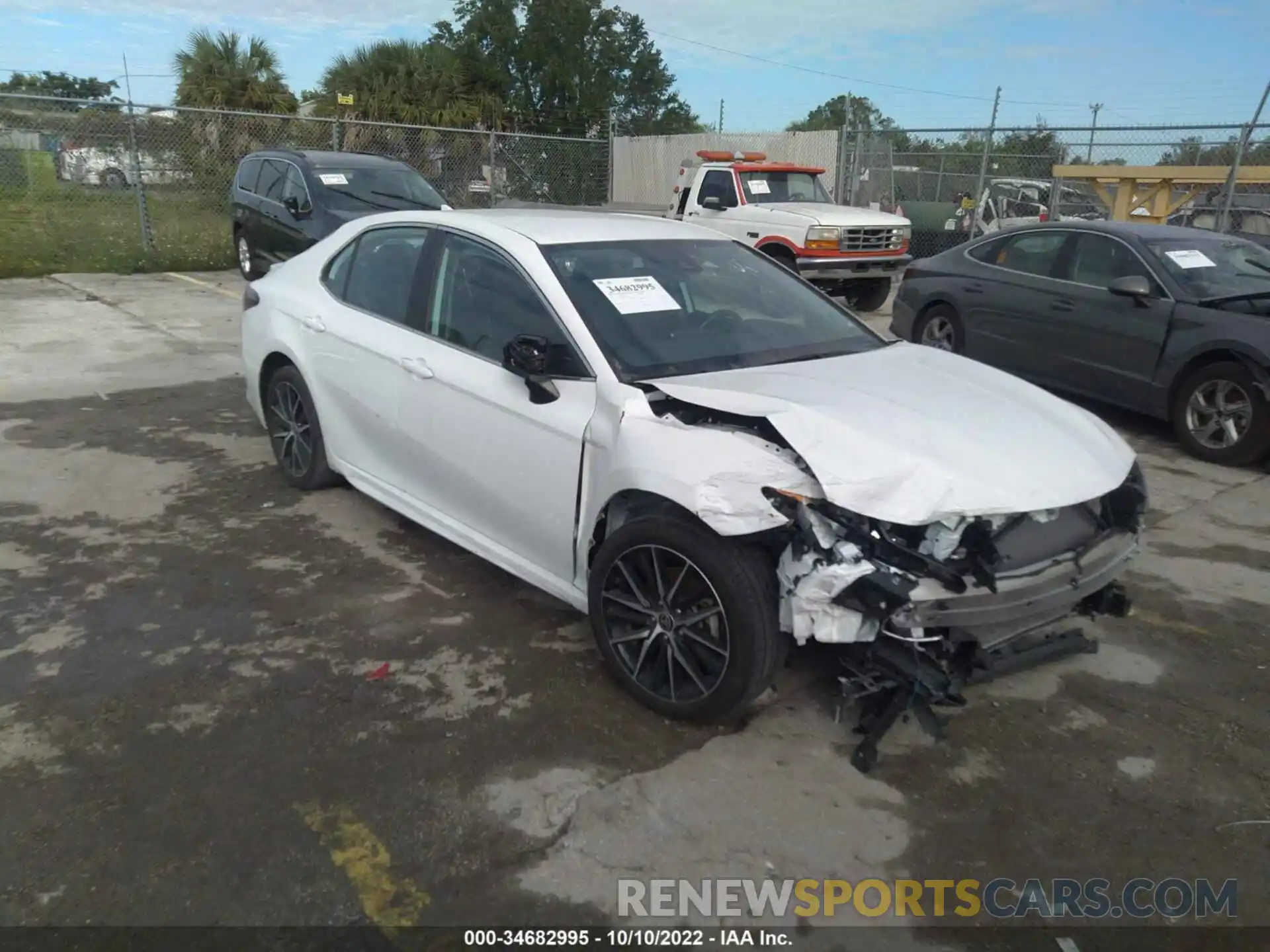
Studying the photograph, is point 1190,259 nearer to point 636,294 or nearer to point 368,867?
point 636,294

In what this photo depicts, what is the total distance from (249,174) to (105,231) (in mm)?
5915

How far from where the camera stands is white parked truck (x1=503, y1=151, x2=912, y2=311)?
1210 cm

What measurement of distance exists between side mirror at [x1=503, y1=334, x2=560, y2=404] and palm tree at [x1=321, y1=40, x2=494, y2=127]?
24.6 meters

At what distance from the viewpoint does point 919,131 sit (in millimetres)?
16359

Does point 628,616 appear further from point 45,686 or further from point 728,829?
point 45,686

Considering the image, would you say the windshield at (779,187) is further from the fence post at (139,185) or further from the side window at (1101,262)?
the fence post at (139,185)

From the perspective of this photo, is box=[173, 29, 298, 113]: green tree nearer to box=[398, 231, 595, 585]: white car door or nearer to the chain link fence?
the chain link fence

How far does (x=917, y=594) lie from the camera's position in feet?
9.85

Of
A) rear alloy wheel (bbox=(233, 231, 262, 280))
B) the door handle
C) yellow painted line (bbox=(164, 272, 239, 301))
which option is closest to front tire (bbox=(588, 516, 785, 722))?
the door handle

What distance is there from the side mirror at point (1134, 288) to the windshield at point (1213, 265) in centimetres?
27

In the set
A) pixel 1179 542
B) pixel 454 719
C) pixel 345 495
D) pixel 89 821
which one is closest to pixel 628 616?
pixel 454 719

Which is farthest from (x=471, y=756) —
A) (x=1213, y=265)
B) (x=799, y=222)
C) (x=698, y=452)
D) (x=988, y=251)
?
(x=799, y=222)

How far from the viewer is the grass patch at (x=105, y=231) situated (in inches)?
580

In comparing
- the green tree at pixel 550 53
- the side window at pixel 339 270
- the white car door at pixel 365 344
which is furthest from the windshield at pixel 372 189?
the green tree at pixel 550 53
